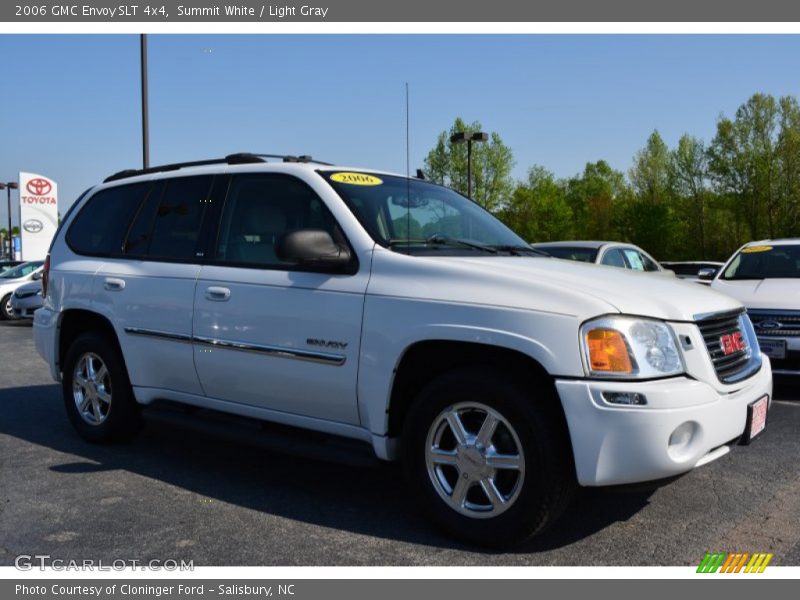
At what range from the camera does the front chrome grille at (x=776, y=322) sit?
22.5ft

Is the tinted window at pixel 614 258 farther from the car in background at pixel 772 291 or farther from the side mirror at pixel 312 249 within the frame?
the side mirror at pixel 312 249

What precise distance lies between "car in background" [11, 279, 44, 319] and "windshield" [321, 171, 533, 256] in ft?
43.6

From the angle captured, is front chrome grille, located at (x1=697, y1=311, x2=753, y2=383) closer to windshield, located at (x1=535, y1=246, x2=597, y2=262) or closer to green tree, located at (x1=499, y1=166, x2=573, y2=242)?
windshield, located at (x1=535, y1=246, x2=597, y2=262)

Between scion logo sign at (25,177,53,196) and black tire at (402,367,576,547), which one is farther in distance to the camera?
scion logo sign at (25,177,53,196)

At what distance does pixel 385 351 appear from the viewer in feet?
12.0

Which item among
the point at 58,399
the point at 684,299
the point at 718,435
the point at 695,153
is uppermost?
the point at 695,153

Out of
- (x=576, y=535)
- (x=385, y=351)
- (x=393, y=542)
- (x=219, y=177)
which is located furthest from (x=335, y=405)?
(x=219, y=177)

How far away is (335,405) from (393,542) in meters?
0.75

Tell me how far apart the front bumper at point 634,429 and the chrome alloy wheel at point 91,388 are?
134 inches

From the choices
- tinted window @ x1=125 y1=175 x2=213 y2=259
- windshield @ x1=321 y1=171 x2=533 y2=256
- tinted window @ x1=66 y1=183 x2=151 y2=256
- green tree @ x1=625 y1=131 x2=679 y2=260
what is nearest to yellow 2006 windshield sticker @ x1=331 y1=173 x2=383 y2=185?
windshield @ x1=321 y1=171 x2=533 y2=256

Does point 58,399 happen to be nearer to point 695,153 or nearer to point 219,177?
point 219,177

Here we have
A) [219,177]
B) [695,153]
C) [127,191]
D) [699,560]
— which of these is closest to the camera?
[699,560]

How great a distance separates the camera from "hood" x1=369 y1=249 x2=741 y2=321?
327 centimetres

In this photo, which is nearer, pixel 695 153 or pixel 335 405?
pixel 335 405
